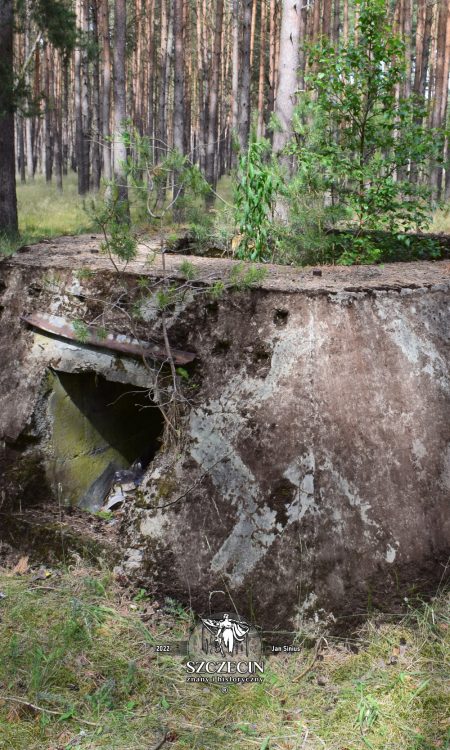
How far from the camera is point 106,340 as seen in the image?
13.1 feet

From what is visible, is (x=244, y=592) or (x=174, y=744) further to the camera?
(x=244, y=592)

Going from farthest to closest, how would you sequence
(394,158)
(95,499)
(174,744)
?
(394,158), (95,499), (174,744)

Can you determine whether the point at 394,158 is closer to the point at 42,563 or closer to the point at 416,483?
the point at 416,483

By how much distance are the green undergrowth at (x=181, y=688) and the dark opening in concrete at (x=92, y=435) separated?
0.97m

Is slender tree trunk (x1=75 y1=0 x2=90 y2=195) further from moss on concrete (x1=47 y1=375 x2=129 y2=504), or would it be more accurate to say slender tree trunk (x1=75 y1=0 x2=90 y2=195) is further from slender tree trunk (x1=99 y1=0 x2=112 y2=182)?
moss on concrete (x1=47 y1=375 x2=129 y2=504)

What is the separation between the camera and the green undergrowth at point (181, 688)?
9.05 ft

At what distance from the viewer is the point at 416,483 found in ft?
11.5

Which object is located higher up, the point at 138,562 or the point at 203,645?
the point at 138,562

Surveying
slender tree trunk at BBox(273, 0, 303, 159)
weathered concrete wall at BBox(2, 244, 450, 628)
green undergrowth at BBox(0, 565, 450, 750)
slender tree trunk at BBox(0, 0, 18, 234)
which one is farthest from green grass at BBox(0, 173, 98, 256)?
green undergrowth at BBox(0, 565, 450, 750)

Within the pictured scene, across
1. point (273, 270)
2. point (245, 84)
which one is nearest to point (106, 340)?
point (273, 270)

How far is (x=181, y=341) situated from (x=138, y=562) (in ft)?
4.01

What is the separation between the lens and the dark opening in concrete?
14.1 feet

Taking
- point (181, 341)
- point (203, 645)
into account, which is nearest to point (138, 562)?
point (203, 645)

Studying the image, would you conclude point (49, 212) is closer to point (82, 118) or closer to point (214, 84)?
point (82, 118)
